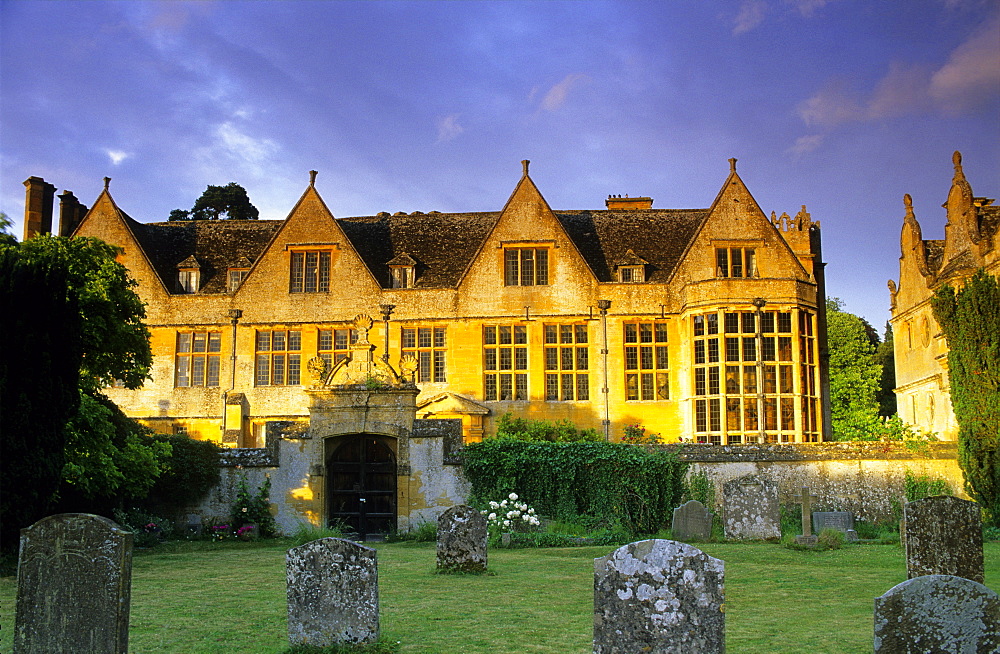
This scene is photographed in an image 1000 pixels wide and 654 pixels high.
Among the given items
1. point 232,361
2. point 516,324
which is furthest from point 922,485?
point 232,361

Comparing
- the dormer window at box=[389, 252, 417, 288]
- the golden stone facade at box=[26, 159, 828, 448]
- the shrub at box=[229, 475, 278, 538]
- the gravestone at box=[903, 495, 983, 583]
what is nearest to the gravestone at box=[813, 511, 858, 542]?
the golden stone facade at box=[26, 159, 828, 448]

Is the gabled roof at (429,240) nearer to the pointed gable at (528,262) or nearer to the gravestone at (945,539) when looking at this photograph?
the pointed gable at (528,262)

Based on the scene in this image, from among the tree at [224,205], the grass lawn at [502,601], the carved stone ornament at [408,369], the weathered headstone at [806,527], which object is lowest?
the grass lawn at [502,601]

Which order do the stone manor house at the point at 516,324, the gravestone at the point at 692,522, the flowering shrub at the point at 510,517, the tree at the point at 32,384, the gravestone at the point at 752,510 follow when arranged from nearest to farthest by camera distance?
the tree at the point at 32,384
the gravestone at the point at 752,510
the gravestone at the point at 692,522
the flowering shrub at the point at 510,517
the stone manor house at the point at 516,324

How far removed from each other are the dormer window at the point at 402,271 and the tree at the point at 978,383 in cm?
1792

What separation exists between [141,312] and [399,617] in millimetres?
13001

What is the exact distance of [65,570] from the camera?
841cm

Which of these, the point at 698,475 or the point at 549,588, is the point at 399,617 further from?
the point at 698,475

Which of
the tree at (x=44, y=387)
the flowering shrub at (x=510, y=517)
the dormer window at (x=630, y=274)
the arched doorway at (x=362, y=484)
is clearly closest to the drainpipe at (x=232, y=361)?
the arched doorway at (x=362, y=484)

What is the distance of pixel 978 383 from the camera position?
891 inches

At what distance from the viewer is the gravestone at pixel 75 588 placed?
327 inches

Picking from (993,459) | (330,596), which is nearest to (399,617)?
(330,596)

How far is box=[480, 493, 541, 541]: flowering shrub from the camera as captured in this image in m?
20.6

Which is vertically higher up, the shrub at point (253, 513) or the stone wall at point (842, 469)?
the stone wall at point (842, 469)
